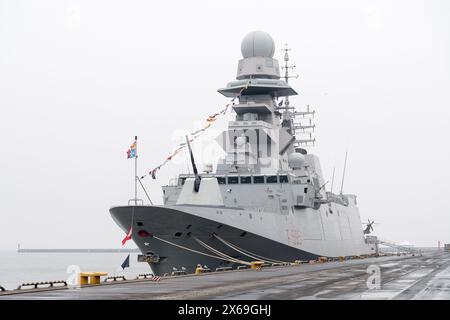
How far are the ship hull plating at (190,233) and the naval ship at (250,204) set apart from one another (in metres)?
0.06

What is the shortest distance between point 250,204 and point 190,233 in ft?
26.6

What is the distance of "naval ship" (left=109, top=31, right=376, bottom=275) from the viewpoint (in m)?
37.2

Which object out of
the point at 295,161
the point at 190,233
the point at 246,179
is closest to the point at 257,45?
the point at 295,161

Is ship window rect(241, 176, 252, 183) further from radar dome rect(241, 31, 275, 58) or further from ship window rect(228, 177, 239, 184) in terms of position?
radar dome rect(241, 31, 275, 58)

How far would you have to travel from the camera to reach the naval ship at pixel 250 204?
122ft

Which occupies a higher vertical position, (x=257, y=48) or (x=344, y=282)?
(x=257, y=48)

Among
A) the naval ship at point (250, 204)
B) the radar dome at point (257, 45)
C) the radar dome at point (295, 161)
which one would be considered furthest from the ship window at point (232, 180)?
the radar dome at point (257, 45)

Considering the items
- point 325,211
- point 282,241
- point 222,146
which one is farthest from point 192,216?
point 325,211

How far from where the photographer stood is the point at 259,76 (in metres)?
52.1

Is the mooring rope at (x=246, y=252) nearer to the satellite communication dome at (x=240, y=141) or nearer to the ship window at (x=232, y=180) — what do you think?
the ship window at (x=232, y=180)
